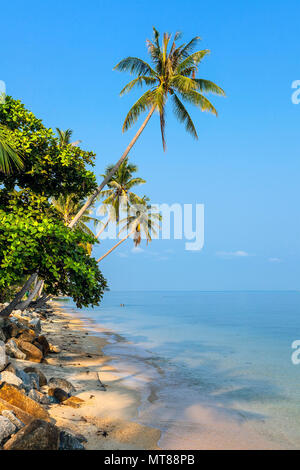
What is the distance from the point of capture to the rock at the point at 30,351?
1308 cm

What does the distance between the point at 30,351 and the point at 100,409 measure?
4.81 metres

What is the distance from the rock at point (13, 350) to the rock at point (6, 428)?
6670 millimetres

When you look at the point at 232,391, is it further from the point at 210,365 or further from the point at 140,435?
the point at 140,435

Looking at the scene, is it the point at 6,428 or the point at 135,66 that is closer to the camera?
the point at 6,428

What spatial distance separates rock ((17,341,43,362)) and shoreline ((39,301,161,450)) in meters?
0.43

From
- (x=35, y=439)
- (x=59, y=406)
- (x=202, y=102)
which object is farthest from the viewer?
(x=202, y=102)

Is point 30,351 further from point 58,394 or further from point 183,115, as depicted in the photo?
point 183,115

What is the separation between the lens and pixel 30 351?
43.2 ft

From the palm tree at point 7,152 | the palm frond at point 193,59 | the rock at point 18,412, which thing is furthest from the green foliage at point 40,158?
the palm frond at point 193,59

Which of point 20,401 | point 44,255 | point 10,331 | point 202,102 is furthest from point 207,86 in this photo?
point 20,401

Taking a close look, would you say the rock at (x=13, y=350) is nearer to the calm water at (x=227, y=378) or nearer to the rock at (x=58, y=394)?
the rock at (x=58, y=394)

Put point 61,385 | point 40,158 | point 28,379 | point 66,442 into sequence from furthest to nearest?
point 40,158 < point 61,385 < point 28,379 < point 66,442

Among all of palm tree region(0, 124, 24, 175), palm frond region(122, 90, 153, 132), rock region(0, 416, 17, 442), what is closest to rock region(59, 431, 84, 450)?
A: rock region(0, 416, 17, 442)
